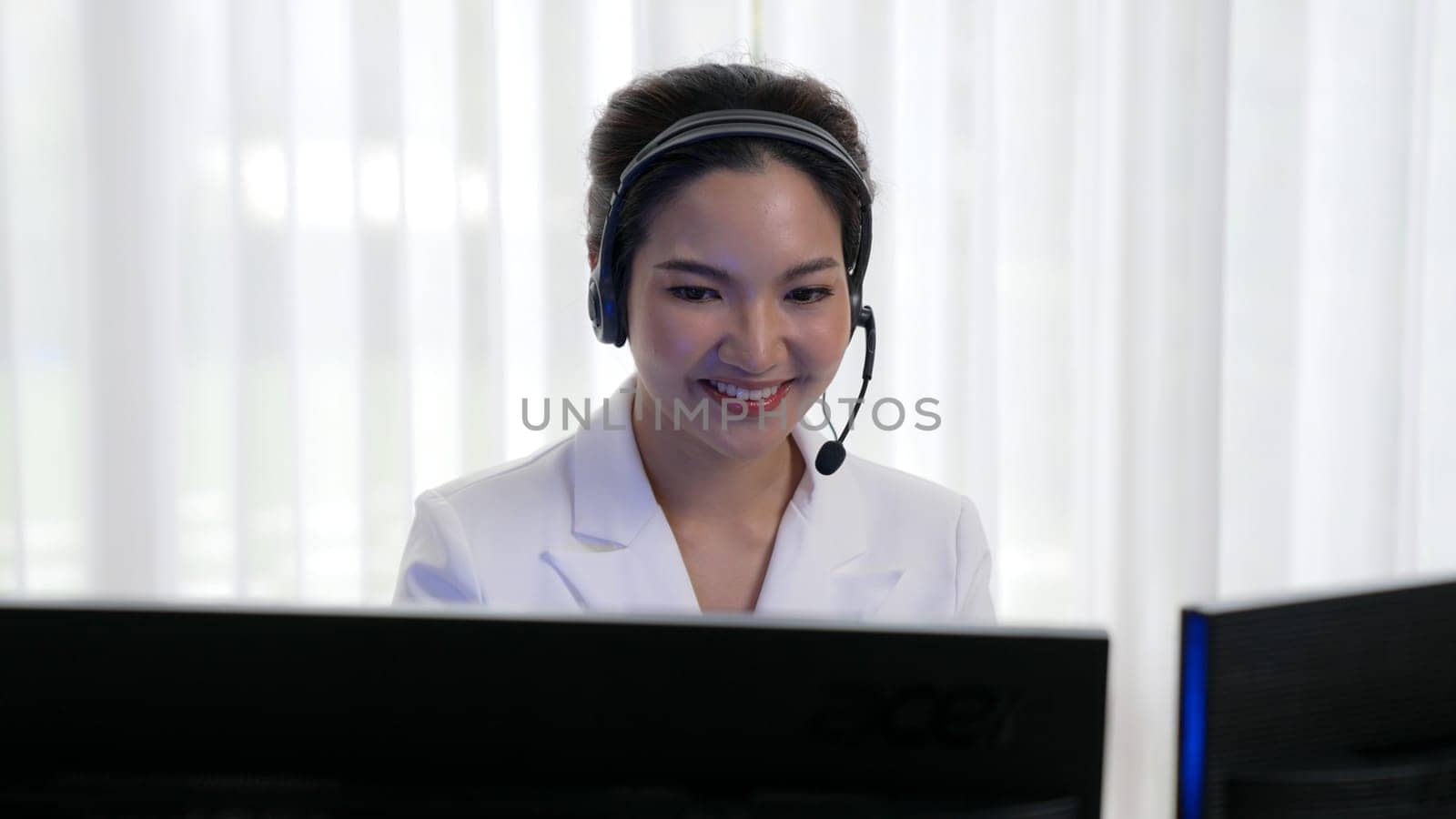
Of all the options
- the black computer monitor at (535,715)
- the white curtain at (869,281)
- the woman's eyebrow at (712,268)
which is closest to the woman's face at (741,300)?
the woman's eyebrow at (712,268)

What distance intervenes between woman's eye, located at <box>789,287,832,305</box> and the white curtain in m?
1.02

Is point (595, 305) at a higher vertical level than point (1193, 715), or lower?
higher

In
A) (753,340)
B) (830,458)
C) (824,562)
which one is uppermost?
(753,340)

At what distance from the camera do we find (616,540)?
1.42 meters

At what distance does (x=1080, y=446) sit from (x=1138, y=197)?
0.55 meters

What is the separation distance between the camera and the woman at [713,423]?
1360 mm

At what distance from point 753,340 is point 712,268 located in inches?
3.8

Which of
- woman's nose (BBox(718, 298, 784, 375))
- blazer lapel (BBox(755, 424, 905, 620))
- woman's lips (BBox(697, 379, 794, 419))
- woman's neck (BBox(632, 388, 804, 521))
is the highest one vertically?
woman's nose (BBox(718, 298, 784, 375))

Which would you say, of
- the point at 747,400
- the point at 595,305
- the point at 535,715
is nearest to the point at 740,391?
the point at 747,400

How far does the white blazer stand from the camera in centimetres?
140

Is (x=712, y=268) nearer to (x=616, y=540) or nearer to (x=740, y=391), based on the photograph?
(x=740, y=391)

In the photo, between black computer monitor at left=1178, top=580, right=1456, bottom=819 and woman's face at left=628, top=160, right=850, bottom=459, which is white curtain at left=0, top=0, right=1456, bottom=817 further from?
black computer monitor at left=1178, top=580, right=1456, bottom=819

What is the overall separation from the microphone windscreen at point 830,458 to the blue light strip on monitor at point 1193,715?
90cm

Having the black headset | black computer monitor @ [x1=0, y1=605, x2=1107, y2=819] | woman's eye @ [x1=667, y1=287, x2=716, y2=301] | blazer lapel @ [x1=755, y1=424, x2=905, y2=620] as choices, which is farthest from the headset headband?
black computer monitor @ [x1=0, y1=605, x2=1107, y2=819]
